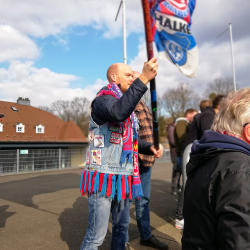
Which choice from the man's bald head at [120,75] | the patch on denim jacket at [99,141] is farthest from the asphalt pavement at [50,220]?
the man's bald head at [120,75]

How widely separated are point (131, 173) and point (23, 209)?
8.99ft

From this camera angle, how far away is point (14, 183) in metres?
4.45

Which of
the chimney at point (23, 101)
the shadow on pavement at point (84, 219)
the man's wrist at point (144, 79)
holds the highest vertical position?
the chimney at point (23, 101)

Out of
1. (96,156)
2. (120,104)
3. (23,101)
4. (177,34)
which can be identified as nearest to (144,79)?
(120,104)

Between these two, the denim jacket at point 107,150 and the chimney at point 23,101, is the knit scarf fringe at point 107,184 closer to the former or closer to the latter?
the denim jacket at point 107,150

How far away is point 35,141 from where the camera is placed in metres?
8.98

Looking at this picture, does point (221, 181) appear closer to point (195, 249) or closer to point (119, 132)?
point (195, 249)

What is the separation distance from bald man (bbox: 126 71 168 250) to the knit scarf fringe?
83 cm

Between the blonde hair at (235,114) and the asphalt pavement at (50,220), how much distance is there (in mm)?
2129

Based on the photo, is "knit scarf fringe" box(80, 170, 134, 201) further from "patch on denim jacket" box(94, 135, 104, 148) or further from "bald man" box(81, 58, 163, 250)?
"patch on denim jacket" box(94, 135, 104, 148)

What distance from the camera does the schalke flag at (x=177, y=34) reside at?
6.41 meters

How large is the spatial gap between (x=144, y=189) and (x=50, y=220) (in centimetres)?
168

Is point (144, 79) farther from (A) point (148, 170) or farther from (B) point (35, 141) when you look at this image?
(B) point (35, 141)

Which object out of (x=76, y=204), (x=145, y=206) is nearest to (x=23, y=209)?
(x=76, y=204)
